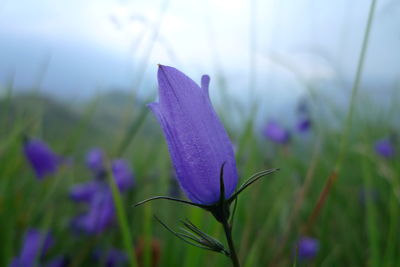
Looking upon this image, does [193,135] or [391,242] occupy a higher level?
[193,135]

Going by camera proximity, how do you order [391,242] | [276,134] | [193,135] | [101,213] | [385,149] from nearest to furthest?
[193,135] → [391,242] → [101,213] → [385,149] → [276,134]

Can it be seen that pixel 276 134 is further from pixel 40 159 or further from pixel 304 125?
pixel 40 159

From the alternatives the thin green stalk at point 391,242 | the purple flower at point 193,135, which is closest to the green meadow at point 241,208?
the thin green stalk at point 391,242

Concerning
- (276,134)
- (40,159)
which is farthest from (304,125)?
(40,159)

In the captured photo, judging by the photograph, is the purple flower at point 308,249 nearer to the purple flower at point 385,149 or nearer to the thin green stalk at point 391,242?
the thin green stalk at point 391,242

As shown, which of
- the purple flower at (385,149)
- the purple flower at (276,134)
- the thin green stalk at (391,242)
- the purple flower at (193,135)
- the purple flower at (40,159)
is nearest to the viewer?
the purple flower at (193,135)

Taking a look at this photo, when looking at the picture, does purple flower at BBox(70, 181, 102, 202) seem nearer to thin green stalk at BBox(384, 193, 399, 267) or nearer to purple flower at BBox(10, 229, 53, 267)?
purple flower at BBox(10, 229, 53, 267)
